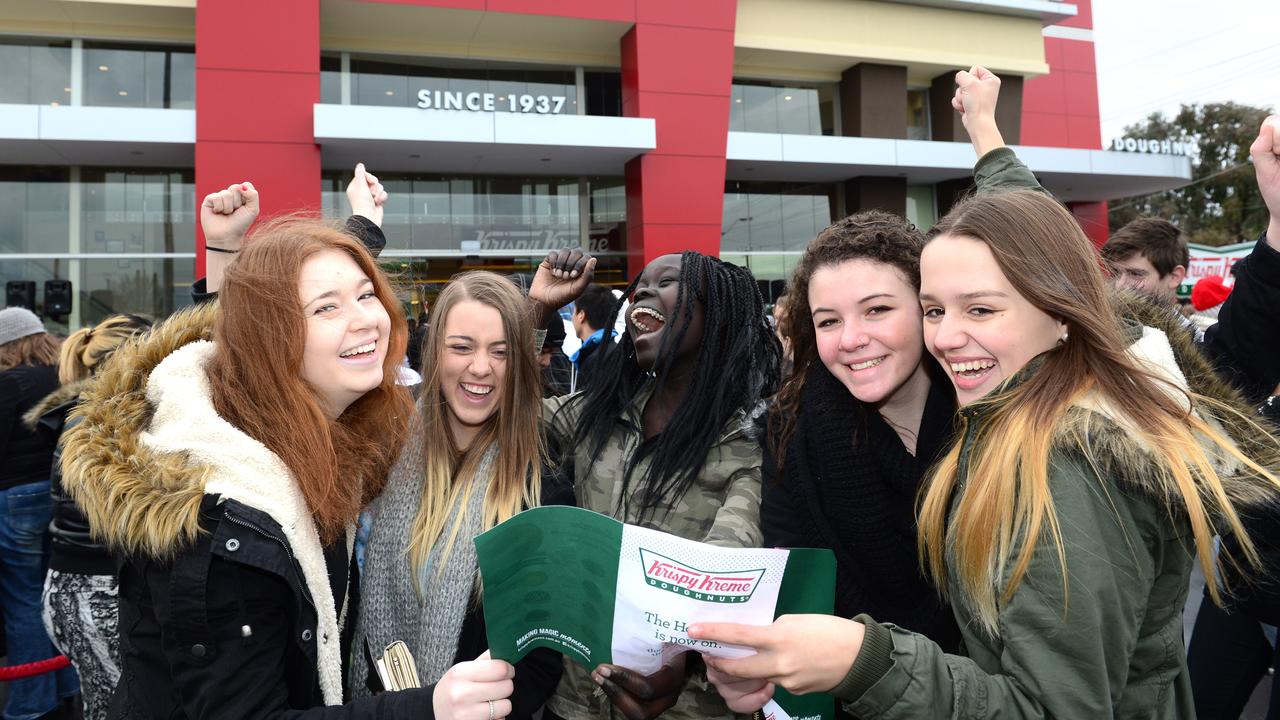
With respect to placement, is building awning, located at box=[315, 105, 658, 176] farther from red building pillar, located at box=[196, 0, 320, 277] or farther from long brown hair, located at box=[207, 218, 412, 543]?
long brown hair, located at box=[207, 218, 412, 543]

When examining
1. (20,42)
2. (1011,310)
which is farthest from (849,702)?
(20,42)

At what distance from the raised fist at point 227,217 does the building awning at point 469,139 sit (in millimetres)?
10955

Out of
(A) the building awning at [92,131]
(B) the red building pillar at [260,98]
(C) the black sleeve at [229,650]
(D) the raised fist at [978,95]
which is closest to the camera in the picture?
(C) the black sleeve at [229,650]

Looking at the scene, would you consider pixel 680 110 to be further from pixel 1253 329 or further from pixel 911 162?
pixel 1253 329

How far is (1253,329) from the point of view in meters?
2.32

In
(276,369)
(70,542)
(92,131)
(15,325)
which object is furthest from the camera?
(92,131)

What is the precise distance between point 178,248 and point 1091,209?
2095 cm

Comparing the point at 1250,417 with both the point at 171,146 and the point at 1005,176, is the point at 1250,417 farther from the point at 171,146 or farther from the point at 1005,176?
the point at 171,146

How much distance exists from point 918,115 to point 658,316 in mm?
18256

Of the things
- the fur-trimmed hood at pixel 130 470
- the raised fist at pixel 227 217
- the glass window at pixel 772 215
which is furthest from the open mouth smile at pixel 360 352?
the glass window at pixel 772 215

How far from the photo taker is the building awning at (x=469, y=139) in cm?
1252

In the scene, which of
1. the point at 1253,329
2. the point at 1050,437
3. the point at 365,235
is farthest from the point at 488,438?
the point at 1253,329

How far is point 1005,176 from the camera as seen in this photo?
221 centimetres

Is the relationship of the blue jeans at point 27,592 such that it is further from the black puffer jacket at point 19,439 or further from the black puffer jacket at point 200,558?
the black puffer jacket at point 200,558
